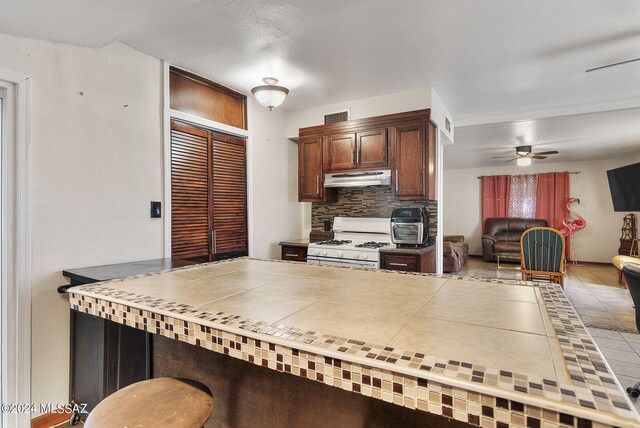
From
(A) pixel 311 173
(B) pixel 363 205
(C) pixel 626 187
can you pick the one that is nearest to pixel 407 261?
(B) pixel 363 205

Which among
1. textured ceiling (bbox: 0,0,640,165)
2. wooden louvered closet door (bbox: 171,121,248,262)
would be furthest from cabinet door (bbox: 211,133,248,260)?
textured ceiling (bbox: 0,0,640,165)

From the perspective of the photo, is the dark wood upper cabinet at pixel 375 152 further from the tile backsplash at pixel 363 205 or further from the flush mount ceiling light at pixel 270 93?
the flush mount ceiling light at pixel 270 93

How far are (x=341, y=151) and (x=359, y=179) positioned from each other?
1.38 ft

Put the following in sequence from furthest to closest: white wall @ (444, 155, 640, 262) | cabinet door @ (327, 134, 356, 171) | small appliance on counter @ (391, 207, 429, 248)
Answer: white wall @ (444, 155, 640, 262)
cabinet door @ (327, 134, 356, 171)
small appliance on counter @ (391, 207, 429, 248)

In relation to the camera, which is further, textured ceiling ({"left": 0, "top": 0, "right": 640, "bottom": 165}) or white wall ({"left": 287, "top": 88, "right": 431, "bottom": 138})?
white wall ({"left": 287, "top": 88, "right": 431, "bottom": 138})

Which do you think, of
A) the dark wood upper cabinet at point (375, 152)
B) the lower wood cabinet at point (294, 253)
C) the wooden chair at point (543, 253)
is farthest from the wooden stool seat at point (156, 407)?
the wooden chair at point (543, 253)

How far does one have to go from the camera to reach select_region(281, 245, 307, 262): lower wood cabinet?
3.72 meters

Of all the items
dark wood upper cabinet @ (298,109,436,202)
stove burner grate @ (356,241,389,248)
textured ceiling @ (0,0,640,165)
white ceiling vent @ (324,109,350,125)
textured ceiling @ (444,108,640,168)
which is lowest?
stove burner grate @ (356,241,389,248)

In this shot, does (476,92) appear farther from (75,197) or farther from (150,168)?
(75,197)

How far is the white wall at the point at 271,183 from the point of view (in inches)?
144

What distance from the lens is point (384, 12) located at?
2.05 metres

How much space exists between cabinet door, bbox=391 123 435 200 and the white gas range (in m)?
0.55

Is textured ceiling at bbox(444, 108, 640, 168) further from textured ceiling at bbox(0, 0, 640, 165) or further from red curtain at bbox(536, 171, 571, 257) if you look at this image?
textured ceiling at bbox(0, 0, 640, 165)

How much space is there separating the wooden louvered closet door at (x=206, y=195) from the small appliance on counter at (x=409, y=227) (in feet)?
5.35
